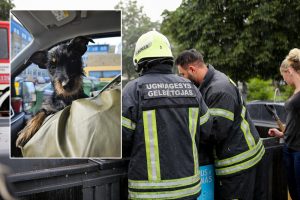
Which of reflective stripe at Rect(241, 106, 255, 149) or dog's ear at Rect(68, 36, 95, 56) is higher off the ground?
Answer: dog's ear at Rect(68, 36, 95, 56)

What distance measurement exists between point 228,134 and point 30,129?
158 centimetres

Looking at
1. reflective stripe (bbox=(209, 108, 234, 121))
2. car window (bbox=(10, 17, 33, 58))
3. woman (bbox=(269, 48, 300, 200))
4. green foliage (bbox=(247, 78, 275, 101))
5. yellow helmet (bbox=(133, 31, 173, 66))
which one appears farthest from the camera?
green foliage (bbox=(247, 78, 275, 101))

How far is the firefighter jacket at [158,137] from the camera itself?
223cm

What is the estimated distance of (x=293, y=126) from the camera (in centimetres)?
338

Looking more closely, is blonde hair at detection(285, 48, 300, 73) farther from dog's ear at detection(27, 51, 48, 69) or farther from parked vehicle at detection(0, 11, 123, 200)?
dog's ear at detection(27, 51, 48, 69)

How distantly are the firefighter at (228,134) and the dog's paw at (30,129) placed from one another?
136cm

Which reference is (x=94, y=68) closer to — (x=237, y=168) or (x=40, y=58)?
(x=40, y=58)

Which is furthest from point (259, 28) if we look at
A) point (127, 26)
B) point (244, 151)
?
point (127, 26)

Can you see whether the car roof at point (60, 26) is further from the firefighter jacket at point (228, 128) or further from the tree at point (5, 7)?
the tree at point (5, 7)

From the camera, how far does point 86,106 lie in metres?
2.03

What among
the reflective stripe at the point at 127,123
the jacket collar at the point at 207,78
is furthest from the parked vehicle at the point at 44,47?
the jacket collar at the point at 207,78

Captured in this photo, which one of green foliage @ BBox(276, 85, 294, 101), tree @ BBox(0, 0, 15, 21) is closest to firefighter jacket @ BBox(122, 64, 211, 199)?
green foliage @ BBox(276, 85, 294, 101)

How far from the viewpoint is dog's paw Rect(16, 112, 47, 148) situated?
199cm

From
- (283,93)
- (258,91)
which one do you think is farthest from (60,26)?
(258,91)
